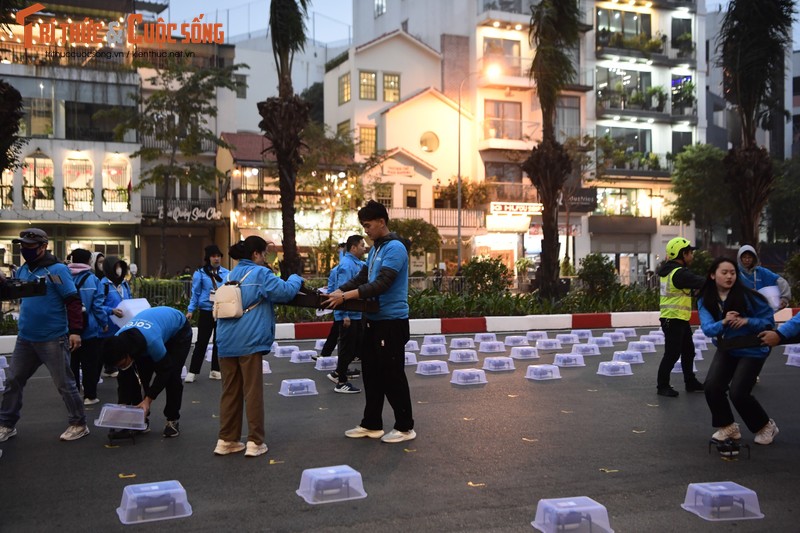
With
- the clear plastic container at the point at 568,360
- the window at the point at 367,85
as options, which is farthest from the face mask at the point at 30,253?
the window at the point at 367,85

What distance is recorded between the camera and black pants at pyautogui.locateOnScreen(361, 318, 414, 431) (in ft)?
24.3

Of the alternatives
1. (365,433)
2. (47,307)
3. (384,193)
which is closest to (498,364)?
(365,433)

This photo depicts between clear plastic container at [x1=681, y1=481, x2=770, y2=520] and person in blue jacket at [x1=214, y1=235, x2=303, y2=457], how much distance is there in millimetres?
3361

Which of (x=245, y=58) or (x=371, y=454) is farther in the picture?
(x=245, y=58)

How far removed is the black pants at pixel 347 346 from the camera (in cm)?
1050

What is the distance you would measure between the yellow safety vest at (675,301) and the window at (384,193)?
32.8 m

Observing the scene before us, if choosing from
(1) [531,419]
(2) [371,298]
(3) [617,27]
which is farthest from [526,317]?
(3) [617,27]

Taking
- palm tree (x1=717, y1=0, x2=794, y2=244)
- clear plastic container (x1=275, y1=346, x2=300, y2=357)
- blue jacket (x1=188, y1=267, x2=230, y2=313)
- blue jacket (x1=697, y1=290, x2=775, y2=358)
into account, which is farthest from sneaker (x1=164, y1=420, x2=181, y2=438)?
palm tree (x1=717, y1=0, x2=794, y2=244)

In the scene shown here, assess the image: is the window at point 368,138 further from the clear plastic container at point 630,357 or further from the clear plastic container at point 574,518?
the clear plastic container at point 574,518

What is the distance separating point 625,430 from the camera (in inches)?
315

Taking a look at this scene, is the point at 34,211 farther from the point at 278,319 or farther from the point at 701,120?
the point at 701,120

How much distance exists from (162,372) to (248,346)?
3.31 ft

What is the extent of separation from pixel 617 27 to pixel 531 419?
4735 cm

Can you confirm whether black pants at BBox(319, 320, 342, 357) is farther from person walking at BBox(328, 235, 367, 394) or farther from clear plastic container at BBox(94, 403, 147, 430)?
clear plastic container at BBox(94, 403, 147, 430)
